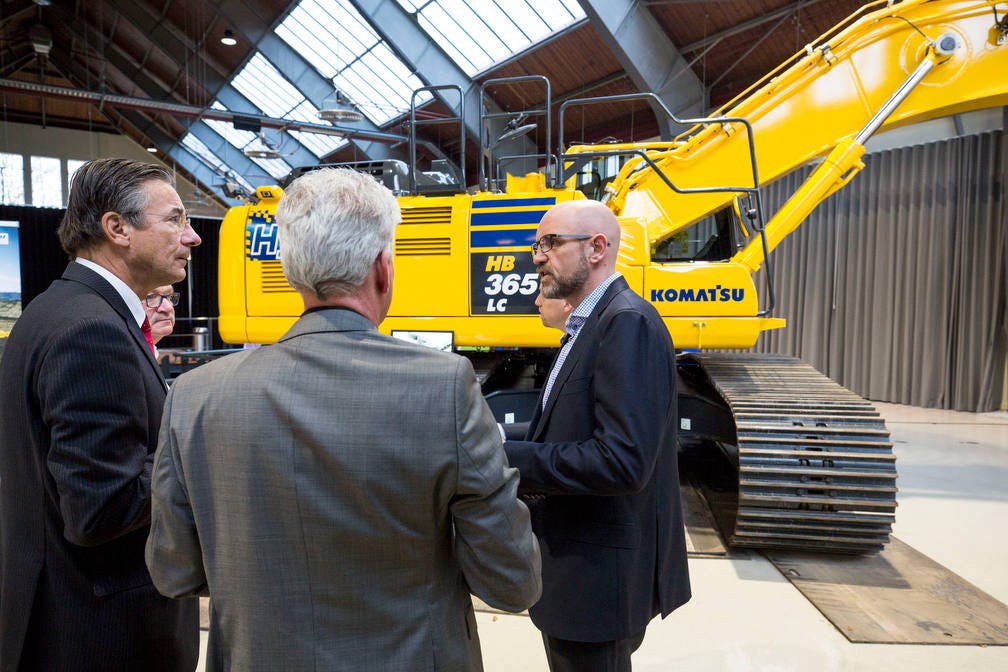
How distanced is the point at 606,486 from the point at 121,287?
127 centimetres

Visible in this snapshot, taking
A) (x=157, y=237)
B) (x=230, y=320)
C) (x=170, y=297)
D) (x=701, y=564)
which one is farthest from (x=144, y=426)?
(x=230, y=320)

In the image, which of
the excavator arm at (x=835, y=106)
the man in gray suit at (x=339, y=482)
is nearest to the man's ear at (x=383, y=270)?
the man in gray suit at (x=339, y=482)

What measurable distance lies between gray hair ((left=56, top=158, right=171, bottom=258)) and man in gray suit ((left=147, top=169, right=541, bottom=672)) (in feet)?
2.36

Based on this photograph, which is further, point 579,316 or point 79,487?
point 579,316

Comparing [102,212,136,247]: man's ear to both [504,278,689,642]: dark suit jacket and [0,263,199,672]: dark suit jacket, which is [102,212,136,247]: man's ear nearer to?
[0,263,199,672]: dark suit jacket

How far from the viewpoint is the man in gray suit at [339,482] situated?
3.49ft

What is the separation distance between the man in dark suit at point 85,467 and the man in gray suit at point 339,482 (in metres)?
0.30

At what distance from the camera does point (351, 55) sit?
15578mm

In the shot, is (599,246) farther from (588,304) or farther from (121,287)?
(121,287)

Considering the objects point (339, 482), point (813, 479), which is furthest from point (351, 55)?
point (339, 482)

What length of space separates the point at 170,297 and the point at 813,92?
455 centimetres

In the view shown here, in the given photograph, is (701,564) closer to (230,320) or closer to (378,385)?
(378,385)

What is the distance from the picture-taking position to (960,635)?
315 cm

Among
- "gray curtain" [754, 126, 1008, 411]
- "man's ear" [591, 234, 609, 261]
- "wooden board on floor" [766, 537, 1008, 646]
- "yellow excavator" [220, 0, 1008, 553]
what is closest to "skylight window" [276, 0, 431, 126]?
"gray curtain" [754, 126, 1008, 411]
